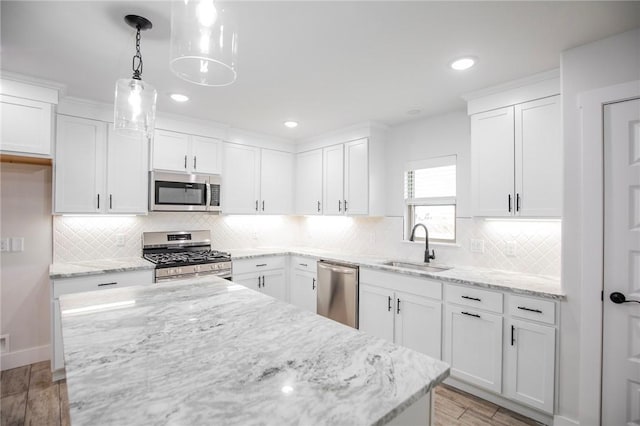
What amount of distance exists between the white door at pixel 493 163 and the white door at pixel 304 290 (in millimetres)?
2112

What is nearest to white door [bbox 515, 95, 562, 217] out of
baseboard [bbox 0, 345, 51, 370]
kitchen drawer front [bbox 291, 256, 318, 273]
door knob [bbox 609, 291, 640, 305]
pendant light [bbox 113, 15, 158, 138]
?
door knob [bbox 609, 291, 640, 305]

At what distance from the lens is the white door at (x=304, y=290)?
4031 millimetres

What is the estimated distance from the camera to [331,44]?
6.86ft

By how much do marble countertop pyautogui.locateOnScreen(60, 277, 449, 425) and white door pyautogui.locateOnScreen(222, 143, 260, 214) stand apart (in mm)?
2558

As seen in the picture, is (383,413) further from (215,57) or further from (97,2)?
(97,2)

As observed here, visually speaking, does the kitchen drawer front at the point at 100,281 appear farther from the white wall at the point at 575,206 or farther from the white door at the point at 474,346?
the white wall at the point at 575,206

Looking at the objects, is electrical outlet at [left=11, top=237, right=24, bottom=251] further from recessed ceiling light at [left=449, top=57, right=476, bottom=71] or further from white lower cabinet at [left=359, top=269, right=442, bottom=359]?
recessed ceiling light at [left=449, top=57, right=476, bottom=71]

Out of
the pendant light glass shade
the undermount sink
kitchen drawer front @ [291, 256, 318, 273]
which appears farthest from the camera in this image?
kitchen drawer front @ [291, 256, 318, 273]

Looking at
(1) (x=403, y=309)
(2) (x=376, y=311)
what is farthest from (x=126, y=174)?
(1) (x=403, y=309)

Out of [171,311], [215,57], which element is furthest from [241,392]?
[215,57]

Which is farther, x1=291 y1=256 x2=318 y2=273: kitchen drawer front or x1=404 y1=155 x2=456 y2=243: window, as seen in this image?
x1=291 y1=256 x2=318 y2=273: kitchen drawer front

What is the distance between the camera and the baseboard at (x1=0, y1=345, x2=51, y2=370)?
9.86 feet

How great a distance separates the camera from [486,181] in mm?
2775

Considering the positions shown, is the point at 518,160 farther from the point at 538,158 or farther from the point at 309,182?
the point at 309,182
